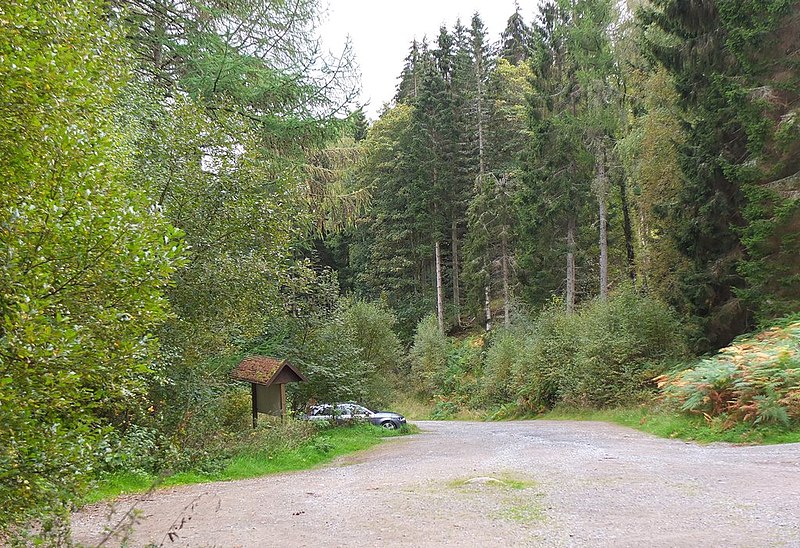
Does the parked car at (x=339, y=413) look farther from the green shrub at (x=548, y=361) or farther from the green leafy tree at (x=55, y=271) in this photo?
the green leafy tree at (x=55, y=271)

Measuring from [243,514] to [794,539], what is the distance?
202 inches

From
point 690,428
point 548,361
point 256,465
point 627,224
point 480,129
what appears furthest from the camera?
point 480,129

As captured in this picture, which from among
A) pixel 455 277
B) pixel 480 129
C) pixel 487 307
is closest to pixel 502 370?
pixel 487 307

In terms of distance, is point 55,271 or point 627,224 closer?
point 55,271

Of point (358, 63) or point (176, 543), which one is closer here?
point (176, 543)

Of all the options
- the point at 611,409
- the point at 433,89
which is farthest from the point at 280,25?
the point at 433,89

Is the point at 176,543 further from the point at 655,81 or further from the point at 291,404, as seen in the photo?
the point at 655,81

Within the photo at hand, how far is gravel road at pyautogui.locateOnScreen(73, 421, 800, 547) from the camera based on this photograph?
4934mm

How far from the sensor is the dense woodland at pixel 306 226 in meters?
3.48

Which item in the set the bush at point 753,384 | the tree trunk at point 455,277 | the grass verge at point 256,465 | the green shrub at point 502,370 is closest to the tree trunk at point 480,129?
the tree trunk at point 455,277

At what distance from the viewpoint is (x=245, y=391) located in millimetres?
14492

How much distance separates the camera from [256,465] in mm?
9711

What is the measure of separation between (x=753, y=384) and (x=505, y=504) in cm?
665

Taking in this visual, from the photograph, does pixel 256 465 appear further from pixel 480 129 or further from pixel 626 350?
pixel 480 129
